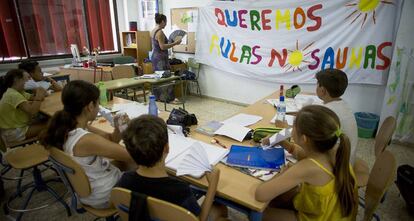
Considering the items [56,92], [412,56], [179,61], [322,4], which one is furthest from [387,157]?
[179,61]

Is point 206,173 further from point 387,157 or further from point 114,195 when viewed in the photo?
point 387,157

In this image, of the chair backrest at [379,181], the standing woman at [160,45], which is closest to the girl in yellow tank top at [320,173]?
the chair backrest at [379,181]

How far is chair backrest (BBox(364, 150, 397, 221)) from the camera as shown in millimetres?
1178

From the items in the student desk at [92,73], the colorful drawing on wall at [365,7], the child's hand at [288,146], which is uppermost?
the colorful drawing on wall at [365,7]

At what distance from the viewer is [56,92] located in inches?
117

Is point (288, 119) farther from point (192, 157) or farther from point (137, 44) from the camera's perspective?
point (137, 44)

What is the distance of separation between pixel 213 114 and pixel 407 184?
2.68 metres

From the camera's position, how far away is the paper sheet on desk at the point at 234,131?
1670 mm

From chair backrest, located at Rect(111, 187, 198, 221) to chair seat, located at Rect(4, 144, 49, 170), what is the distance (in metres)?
1.33

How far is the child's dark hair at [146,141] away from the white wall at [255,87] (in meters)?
2.96

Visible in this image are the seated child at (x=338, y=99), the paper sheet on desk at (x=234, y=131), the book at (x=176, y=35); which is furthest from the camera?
the book at (x=176, y=35)

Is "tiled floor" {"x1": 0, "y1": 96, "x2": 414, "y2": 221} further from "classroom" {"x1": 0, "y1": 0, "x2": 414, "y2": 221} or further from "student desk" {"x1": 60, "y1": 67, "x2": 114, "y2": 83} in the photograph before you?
"student desk" {"x1": 60, "y1": 67, "x2": 114, "y2": 83}

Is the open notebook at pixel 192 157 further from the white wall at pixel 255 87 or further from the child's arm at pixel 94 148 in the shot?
the white wall at pixel 255 87

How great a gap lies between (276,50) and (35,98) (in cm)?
312
